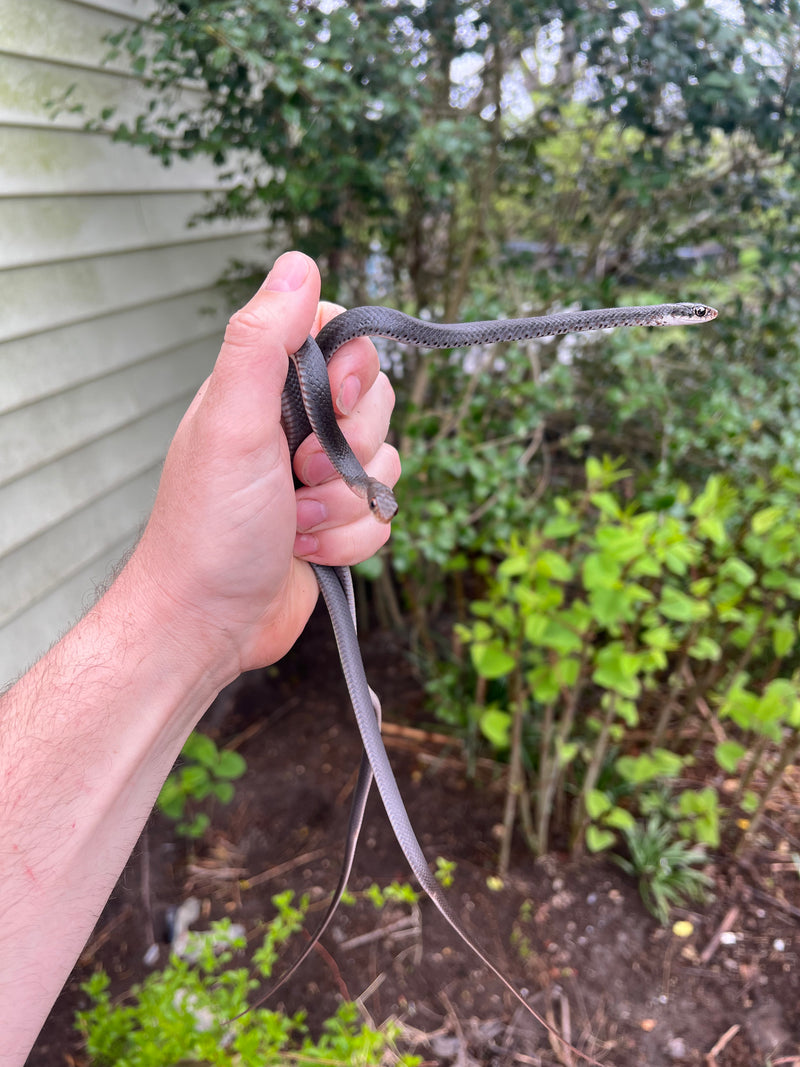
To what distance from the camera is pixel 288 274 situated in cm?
140

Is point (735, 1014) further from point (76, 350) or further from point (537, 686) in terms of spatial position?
point (76, 350)

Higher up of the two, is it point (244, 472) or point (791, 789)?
point (244, 472)

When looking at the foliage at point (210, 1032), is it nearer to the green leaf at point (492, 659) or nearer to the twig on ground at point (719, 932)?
the green leaf at point (492, 659)

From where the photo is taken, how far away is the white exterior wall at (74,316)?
2.81 meters

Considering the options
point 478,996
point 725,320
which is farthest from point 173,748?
point 725,320

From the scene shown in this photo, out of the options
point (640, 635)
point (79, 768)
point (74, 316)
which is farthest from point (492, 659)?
point (74, 316)

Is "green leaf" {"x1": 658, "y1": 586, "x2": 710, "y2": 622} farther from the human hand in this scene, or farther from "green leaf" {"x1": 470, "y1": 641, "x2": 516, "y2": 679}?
the human hand

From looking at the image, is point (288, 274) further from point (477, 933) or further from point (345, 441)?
point (477, 933)

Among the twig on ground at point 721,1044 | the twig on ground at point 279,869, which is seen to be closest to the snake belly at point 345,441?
the twig on ground at point 721,1044

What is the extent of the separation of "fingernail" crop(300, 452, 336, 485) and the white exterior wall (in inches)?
45.4

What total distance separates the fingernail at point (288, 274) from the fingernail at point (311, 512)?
57 centimetres

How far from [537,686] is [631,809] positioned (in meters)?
0.97

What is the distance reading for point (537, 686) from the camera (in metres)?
2.65

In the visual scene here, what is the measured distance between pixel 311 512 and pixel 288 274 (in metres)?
0.60
